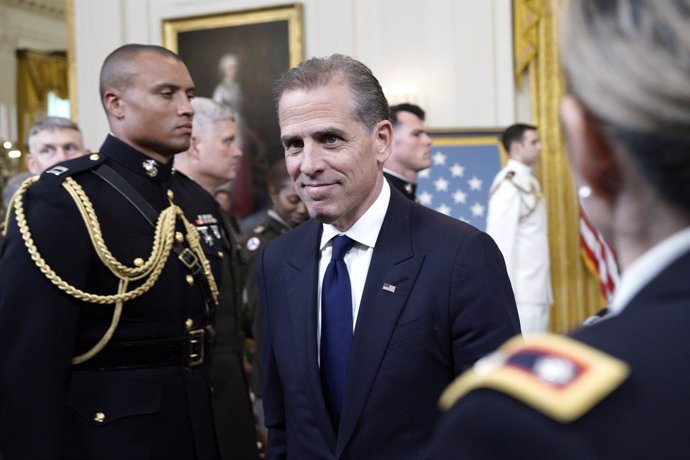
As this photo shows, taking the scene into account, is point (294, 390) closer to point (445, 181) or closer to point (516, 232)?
point (516, 232)

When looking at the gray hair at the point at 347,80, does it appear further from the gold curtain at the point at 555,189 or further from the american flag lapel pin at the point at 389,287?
the gold curtain at the point at 555,189

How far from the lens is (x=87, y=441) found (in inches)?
108

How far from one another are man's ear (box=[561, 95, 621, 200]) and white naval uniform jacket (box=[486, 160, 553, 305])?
610 cm

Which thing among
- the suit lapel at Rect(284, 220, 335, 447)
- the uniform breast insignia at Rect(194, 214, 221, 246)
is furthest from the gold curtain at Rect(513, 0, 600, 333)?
the suit lapel at Rect(284, 220, 335, 447)

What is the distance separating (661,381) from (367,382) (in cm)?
129

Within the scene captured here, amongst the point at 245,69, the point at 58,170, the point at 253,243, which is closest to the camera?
the point at 58,170

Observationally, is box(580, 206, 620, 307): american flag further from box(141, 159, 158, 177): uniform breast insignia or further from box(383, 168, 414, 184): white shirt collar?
box(141, 159, 158, 177): uniform breast insignia

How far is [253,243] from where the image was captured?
199 inches

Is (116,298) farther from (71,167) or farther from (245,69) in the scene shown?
(245,69)

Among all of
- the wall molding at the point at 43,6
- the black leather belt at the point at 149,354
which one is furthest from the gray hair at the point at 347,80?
the wall molding at the point at 43,6

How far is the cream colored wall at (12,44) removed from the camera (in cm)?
1373

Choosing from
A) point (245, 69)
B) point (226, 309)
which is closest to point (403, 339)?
point (226, 309)

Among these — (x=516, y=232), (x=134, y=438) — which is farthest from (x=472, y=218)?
(x=134, y=438)

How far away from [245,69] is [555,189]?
10.6ft
